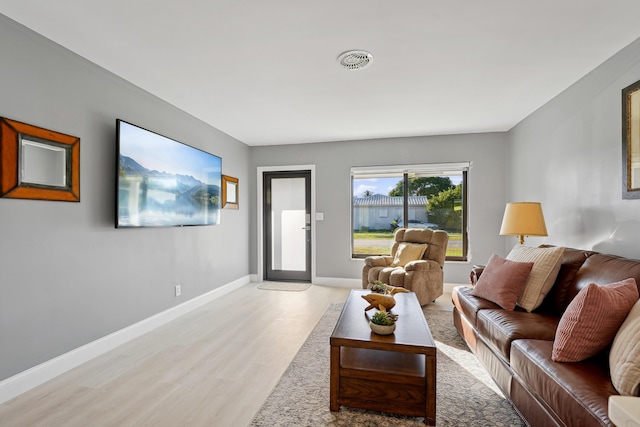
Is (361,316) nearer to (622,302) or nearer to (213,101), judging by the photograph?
(622,302)

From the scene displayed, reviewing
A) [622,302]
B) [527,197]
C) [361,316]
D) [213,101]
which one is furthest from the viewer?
[527,197]

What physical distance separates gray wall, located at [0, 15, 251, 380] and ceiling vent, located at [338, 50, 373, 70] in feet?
6.69

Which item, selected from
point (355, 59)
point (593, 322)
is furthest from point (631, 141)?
point (355, 59)

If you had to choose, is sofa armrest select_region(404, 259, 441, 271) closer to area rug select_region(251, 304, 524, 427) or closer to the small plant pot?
area rug select_region(251, 304, 524, 427)

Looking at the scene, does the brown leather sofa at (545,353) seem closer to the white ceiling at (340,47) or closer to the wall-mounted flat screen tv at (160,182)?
the white ceiling at (340,47)

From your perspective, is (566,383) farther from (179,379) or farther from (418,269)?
(418,269)

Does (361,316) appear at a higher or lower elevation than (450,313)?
higher

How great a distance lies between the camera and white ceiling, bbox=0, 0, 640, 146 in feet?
6.32

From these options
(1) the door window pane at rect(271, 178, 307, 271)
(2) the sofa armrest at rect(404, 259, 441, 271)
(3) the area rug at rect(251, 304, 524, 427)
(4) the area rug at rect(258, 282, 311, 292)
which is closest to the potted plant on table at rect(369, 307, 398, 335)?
(3) the area rug at rect(251, 304, 524, 427)

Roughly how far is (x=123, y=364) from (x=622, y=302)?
3.26 m

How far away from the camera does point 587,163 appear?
279 centimetres

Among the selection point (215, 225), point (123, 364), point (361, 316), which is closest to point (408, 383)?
point (361, 316)

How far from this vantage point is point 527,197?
157 inches

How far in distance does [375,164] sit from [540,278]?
3119mm
